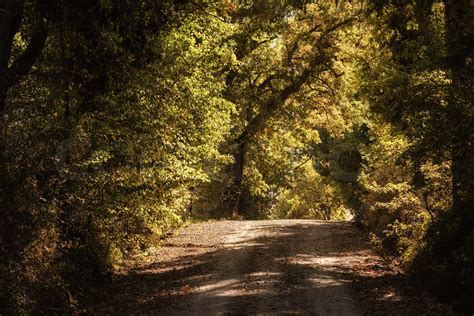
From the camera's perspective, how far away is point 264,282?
1343cm

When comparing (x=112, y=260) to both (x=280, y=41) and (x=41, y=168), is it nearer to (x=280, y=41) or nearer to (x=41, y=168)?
(x=41, y=168)

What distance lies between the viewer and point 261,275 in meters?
14.2

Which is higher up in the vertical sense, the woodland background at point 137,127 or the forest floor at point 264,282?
the woodland background at point 137,127

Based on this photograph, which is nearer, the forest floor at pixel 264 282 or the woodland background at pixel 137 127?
the woodland background at pixel 137 127

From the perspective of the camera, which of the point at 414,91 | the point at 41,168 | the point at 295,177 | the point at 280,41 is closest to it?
the point at 41,168

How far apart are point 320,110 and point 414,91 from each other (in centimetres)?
2143

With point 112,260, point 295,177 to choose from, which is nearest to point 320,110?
point 295,177

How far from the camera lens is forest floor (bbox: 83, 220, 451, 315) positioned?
37.2 ft

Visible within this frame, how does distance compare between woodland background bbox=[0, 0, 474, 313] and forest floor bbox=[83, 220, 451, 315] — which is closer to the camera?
woodland background bbox=[0, 0, 474, 313]

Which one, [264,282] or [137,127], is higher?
[137,127]

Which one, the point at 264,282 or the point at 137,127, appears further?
the point at 264,282

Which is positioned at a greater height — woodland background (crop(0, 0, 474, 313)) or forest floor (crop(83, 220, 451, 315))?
woodland background (crop(0, 0, 474, 313))

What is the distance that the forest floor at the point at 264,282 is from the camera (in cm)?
1133

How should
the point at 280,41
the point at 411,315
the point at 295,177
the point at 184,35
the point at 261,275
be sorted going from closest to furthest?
the point at 411,315
the point at 261,275
the point at 184,35
the point at 280,41
the point at 295,177
